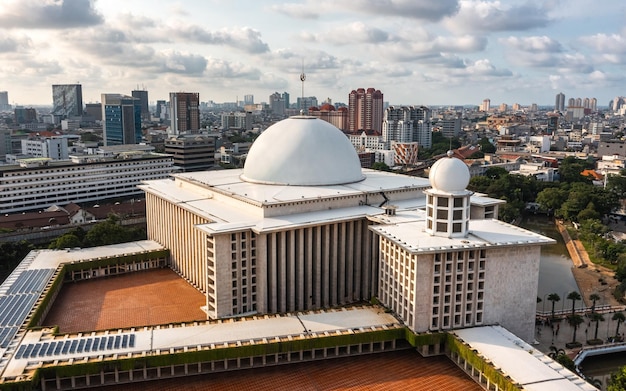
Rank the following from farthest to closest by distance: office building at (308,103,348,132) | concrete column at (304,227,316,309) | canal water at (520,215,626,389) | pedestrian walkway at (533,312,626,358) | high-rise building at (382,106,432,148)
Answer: office building at (308,103,348,132) < high-rise building at (382,106,432,148) < concrete column at (304,227,316,309) < pedestrian walkway at (533,312,626,358) < canal water at (520,215,626,389)


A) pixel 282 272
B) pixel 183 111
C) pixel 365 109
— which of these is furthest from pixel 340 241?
pixel 365 109

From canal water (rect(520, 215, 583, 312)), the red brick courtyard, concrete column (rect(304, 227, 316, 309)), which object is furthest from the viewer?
canal water (rect(520, 215, 583, 312))

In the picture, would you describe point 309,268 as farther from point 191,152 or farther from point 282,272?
point 191,152

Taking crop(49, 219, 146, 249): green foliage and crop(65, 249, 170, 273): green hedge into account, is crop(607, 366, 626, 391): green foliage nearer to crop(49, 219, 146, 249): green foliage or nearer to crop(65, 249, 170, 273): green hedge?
crop(65, 249, 170, 273): green hedge

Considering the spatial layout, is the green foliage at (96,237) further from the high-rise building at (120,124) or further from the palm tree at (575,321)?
the high-rise building at (120,124)

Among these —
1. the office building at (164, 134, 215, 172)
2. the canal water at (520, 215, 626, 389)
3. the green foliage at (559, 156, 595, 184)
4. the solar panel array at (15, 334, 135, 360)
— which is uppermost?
the office building at (164, 134, 215, 172)

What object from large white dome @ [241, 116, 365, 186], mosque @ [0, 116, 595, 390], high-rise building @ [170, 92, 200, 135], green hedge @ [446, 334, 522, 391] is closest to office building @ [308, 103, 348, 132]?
high-rise building @ [170, 92, 200, 135]
